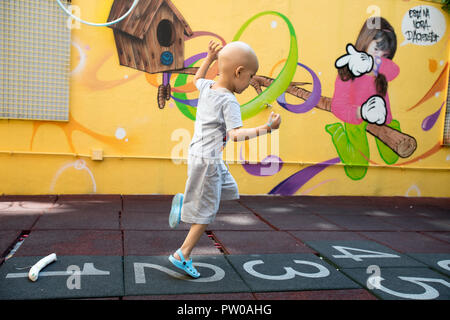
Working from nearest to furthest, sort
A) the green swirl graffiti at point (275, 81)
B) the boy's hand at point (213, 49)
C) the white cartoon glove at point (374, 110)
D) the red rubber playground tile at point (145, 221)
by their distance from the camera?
the boy's hand at point (213, 49), the red rubber playground tile at point (145, 221), the green swirl graffiti at point (275, 81), the white cartoon glove at point (374, 110)

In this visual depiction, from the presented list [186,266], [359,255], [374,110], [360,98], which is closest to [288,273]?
[186,266]

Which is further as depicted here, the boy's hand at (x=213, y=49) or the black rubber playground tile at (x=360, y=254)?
the black rubber playground tile at (x=360, y=254)

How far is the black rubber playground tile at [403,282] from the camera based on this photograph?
96.3 inches

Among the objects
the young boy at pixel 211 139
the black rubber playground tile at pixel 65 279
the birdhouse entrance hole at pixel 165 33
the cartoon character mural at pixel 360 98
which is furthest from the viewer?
the cartoon character mural at pixel 360 98

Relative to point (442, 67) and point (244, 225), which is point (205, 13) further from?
point (442, 67)

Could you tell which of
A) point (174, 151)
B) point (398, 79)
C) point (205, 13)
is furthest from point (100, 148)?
point (398, 79)

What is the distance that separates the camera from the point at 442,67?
6453 millimetres

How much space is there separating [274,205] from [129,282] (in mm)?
3091

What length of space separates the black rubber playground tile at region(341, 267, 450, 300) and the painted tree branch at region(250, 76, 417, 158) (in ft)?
11.3

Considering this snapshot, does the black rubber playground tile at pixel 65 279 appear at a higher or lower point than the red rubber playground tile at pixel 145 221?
lower

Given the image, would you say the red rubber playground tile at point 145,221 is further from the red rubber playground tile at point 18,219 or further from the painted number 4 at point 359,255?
the painted number 4 at point 359,255

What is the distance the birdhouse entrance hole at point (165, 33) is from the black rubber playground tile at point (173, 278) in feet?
11.1

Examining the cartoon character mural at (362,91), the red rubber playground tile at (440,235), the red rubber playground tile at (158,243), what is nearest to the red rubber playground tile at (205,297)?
the red rubber playground tile at (158,243)

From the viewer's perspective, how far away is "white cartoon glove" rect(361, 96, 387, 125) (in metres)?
6.19
